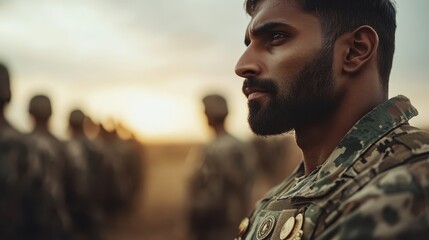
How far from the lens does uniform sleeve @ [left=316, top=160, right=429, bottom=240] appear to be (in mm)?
1444

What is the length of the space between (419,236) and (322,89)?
64 centimetres

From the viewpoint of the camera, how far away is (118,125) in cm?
1614

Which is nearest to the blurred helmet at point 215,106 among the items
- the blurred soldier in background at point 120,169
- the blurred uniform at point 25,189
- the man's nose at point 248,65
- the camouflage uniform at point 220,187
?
the camouflage uniform at point 220,187

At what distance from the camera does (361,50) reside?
189 centimetres

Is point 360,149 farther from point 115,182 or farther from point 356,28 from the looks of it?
point 115,182

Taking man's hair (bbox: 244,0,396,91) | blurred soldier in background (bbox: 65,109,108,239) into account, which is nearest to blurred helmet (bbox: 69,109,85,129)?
blurred soldier in background (bbox: 65,109,108,239)

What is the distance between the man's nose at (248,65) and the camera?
6.42ft

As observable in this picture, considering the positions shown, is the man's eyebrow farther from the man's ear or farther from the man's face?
the man's ear

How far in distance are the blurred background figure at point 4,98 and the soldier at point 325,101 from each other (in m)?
5.06

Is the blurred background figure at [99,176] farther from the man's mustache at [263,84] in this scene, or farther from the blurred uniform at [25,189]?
the man's mustache at [263,84]

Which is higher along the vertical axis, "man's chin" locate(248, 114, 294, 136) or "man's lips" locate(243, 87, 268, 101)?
"man's lips" locate(243, 87, 268, 101)

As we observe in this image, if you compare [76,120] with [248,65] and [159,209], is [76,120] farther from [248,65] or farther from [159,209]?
[159,209]

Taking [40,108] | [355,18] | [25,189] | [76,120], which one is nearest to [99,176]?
[76,120]

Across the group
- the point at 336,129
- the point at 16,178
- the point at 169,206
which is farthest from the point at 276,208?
the point at 169,206
